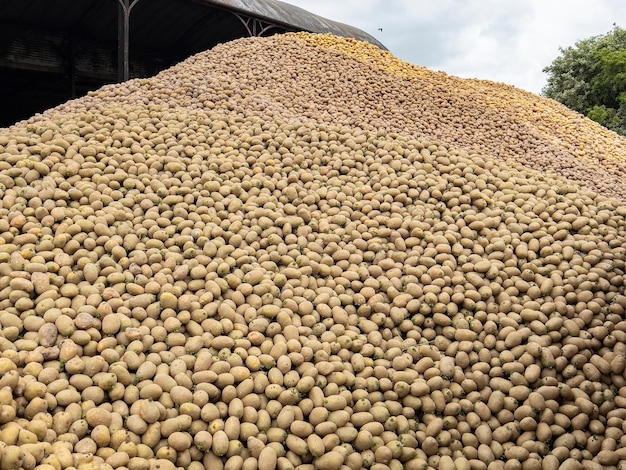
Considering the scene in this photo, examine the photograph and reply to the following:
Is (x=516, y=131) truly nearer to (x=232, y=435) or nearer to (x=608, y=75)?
(x=232, y=435)

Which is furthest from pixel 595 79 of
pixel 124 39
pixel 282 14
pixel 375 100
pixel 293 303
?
pixel 293 303

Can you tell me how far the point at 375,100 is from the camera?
785 cm

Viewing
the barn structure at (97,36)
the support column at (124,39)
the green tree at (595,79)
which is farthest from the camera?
the green tree at (595,79)

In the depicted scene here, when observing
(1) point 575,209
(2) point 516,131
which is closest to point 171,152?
(1) point 575,209

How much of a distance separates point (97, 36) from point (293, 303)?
12.4m

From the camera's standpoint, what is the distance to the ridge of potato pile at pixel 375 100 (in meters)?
6.51

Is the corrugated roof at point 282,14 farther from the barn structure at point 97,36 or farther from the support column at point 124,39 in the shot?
the support column at point 124,39

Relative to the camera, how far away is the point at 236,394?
9.17 feet

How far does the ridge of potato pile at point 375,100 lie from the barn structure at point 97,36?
Result: 3.36 meters

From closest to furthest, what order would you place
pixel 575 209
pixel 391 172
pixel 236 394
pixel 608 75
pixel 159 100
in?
1. pixel 236 394
2. pixel 575 209
3. pixel 391 172
4. pixel 159 100
5. pixel 608 75

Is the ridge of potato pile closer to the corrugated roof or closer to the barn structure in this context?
the corrugated roof

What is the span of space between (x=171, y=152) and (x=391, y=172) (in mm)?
2268

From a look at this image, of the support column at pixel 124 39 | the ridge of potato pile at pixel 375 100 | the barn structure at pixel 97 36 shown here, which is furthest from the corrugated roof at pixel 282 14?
the ridge of potato pile at pixel 375 100

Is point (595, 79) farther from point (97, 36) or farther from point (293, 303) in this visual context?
point (293, 303)
